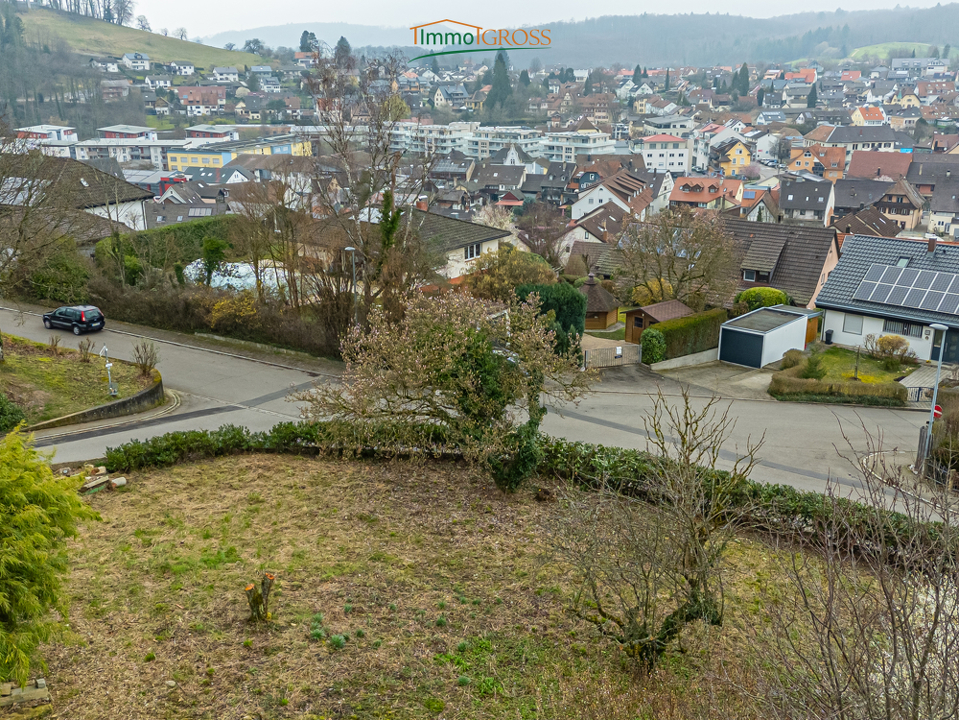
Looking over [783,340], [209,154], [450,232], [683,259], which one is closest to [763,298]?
[683,259]

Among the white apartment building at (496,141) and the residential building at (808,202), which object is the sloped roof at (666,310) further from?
the white apartment building at (496,141)

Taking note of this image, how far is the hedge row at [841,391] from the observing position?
25.6 meters

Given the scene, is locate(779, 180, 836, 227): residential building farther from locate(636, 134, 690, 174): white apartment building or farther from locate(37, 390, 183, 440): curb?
locate(37, 390, 183, 440): curb

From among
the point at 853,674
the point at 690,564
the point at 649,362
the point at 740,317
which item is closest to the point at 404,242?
the point at 649,362

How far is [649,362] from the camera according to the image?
2992cm

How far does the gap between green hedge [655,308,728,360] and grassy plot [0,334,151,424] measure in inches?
714

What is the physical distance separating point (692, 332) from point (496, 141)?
11488 cm

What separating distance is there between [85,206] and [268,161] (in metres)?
72.0

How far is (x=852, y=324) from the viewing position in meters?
33.2

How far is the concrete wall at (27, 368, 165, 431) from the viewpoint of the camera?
19766 millimetres

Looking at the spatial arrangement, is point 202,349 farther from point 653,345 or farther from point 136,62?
point 136,62

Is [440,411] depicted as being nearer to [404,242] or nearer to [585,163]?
[404,242]

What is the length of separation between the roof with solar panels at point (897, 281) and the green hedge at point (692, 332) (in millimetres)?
5031

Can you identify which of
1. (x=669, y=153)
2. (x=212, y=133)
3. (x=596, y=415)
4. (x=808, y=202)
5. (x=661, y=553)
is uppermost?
(x=212, y=133)
